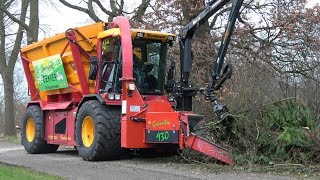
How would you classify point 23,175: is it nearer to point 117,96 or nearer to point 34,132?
point 117,96

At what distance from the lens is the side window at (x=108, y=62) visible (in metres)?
11.8

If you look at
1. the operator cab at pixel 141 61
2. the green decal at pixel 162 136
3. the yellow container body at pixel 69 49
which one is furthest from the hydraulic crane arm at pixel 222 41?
the yellow container body at pixel 69 49

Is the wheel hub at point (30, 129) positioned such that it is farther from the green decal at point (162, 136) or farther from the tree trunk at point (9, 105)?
the tree trunk at point (9, 105)

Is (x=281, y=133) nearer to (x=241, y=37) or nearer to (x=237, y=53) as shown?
(x=237, y=53)

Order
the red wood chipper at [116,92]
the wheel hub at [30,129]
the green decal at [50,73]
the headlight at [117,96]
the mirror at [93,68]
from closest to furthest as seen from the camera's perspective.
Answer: the red wood chipper at [116,92] → the headlight at [117,96] → the mirror at [93,68] → the green decal at [50,73] → the wheel hub at [30,129]

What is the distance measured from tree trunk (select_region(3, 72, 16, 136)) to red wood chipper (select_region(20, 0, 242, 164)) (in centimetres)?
1365

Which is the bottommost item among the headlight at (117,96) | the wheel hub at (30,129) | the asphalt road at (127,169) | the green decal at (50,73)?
the asphalt road at (127,169)

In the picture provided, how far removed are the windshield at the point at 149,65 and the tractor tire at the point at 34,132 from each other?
373 centimetres

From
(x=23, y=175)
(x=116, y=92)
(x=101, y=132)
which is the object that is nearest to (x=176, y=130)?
(x=101, y=132)

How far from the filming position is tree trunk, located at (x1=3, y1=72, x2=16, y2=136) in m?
27.7

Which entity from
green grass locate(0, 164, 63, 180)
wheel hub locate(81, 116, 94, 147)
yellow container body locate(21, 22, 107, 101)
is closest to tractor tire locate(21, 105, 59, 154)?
yellow container body locate(21, 22, 107, 101)

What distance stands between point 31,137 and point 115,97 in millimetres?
4775

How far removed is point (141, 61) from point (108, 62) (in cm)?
83

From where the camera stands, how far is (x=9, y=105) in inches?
1102
